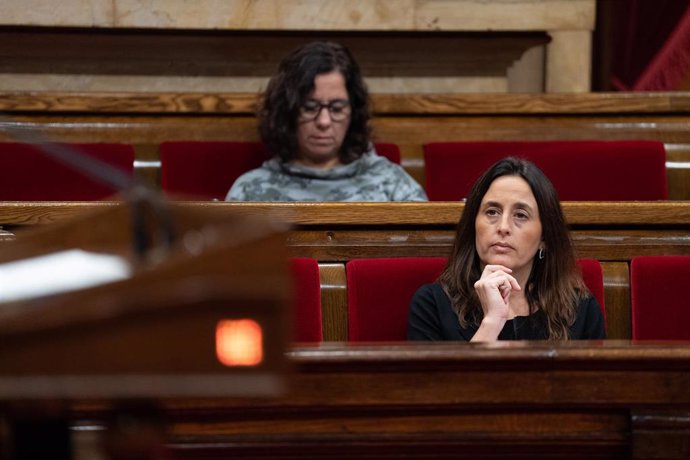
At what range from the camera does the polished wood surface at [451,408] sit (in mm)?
475

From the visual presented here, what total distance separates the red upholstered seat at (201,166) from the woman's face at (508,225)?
41 centimetres

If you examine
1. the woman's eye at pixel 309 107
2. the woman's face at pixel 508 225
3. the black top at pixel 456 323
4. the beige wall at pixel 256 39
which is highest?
the beige wall at pixel 256 39

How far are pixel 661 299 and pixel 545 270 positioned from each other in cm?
9

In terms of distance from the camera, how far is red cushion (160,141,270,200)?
46.9 inches

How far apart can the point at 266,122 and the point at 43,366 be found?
0.87m

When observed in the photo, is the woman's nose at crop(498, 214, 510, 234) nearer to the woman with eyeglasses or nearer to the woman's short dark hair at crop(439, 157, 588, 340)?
the woman's short dark hair at crop(439, 157, 588, 340)

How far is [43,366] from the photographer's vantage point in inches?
12.6

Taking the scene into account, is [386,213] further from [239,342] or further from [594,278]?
[239,342]

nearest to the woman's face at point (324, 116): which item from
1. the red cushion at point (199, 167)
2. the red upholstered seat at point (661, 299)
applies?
the red cushion at point (199, 167)

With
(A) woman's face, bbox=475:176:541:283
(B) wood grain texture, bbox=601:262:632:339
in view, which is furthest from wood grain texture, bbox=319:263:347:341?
(B) wood grain texture, bbox=601:262:632:339

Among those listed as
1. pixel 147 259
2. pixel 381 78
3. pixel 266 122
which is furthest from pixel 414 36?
pixel 147 259

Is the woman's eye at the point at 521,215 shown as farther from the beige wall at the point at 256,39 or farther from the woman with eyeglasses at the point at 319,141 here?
the beige wall at the point at 256,39

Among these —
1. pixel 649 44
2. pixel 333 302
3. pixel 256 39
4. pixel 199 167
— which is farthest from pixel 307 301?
pixel 649 44

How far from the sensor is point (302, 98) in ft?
3.74
